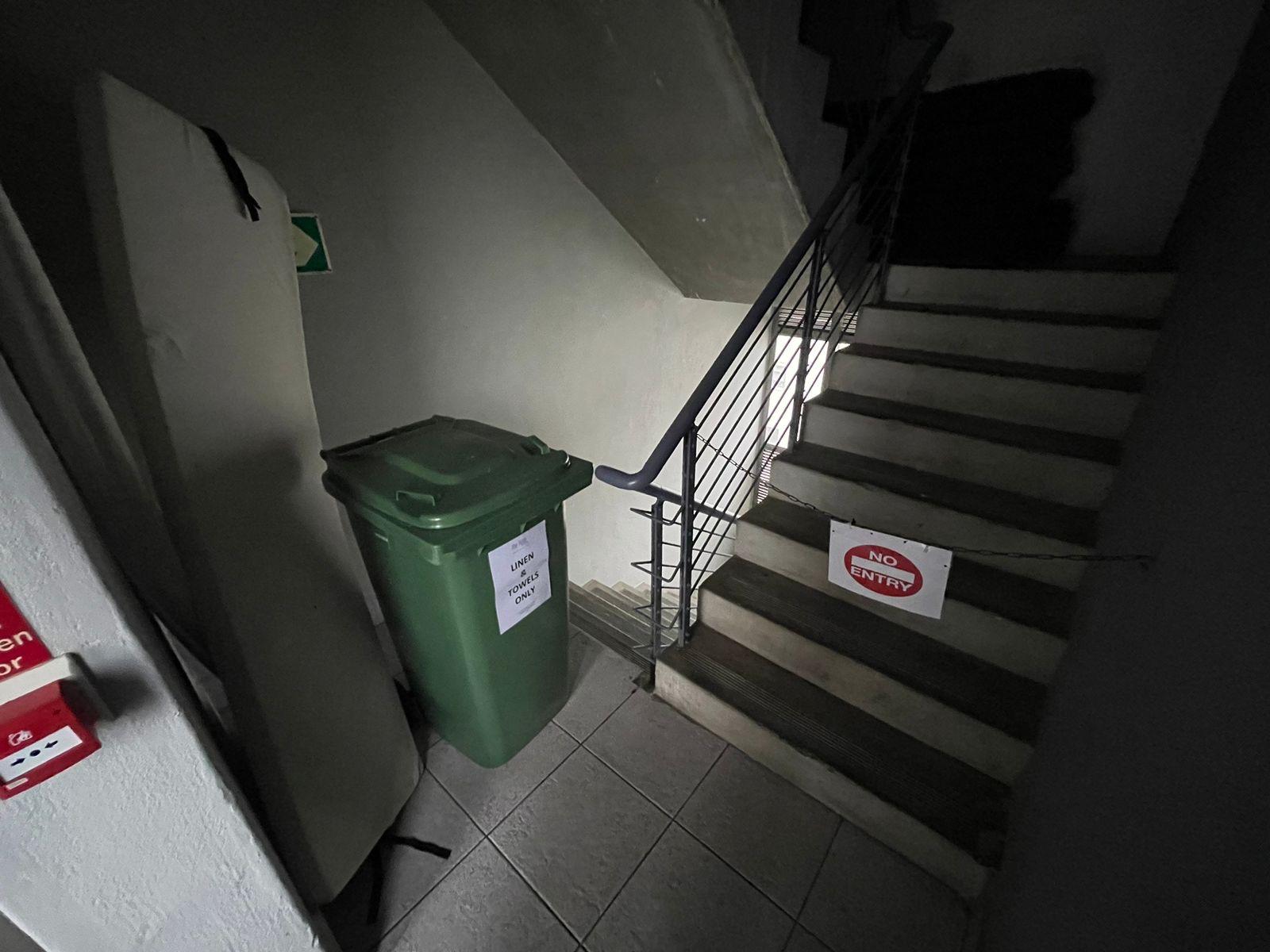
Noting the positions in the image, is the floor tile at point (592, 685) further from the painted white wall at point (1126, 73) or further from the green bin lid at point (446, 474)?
the painted white wall at point (1126, 73)

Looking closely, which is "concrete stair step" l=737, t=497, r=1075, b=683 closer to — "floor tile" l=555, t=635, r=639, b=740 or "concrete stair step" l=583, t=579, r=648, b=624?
"floor tile" l=555, t=635, r=639, b=740

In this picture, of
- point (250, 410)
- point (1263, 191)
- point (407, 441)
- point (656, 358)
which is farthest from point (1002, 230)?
point (250, 410)

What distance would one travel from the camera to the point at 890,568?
1.37m

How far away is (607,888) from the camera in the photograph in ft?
4.40

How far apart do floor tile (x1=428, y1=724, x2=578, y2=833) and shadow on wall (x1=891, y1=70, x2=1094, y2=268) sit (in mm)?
2785

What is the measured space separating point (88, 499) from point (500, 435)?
2.92 ft

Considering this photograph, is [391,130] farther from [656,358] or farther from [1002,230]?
[1002,230]

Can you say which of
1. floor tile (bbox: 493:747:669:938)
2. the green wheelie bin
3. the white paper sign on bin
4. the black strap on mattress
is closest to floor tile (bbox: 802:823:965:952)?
floor tile (bbox: 493:747:669:938)

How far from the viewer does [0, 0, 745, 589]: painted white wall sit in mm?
1213

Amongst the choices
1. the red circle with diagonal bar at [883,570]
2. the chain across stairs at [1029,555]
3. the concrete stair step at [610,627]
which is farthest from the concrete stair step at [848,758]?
the chain across stairs at [1029,555]

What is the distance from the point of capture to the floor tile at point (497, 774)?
1.53 metres

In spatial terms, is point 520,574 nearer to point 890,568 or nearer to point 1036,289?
point 890,568

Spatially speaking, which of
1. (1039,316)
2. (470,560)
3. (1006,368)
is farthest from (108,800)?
(1039,316)

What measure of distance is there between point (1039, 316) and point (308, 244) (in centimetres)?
269
